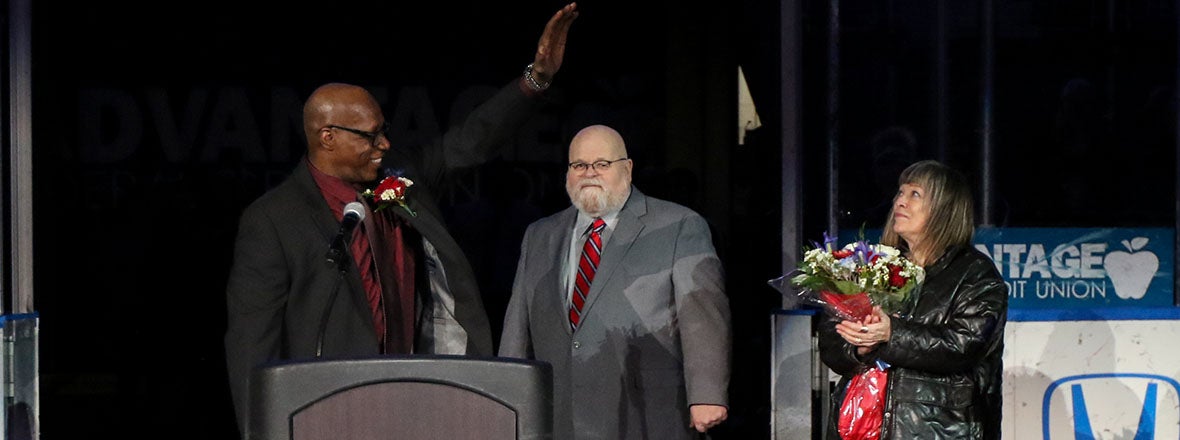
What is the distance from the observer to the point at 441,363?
238cm

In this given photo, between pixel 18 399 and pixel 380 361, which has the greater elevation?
pixel 380 361

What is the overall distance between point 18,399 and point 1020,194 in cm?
431

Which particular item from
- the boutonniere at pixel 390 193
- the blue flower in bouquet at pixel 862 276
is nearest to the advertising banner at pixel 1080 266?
the blue flower in bouquet at pixel 862 276

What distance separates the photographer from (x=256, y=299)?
518 cm

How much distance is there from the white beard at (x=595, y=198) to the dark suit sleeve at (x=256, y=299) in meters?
1.03

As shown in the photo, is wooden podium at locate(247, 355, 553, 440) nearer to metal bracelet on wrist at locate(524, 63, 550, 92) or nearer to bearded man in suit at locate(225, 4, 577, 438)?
bearded man in suit at locate(225, 4, 577, 438)

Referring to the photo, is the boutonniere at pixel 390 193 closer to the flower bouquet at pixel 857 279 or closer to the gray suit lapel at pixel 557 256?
the gray suit lapel at pixel 557 256

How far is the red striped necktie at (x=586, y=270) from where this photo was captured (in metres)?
5.39

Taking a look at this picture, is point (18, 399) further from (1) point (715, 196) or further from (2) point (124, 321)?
(1) point (715, 196)

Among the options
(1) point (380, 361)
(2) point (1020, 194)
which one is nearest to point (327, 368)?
(1) point (380, 361)

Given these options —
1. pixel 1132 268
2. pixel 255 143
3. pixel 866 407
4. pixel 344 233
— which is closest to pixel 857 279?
pixel 866 407

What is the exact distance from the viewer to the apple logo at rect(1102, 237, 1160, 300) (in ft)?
22.6

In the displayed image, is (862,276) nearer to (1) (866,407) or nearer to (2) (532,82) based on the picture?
(1) (866,407)

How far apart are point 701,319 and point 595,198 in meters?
0.56
